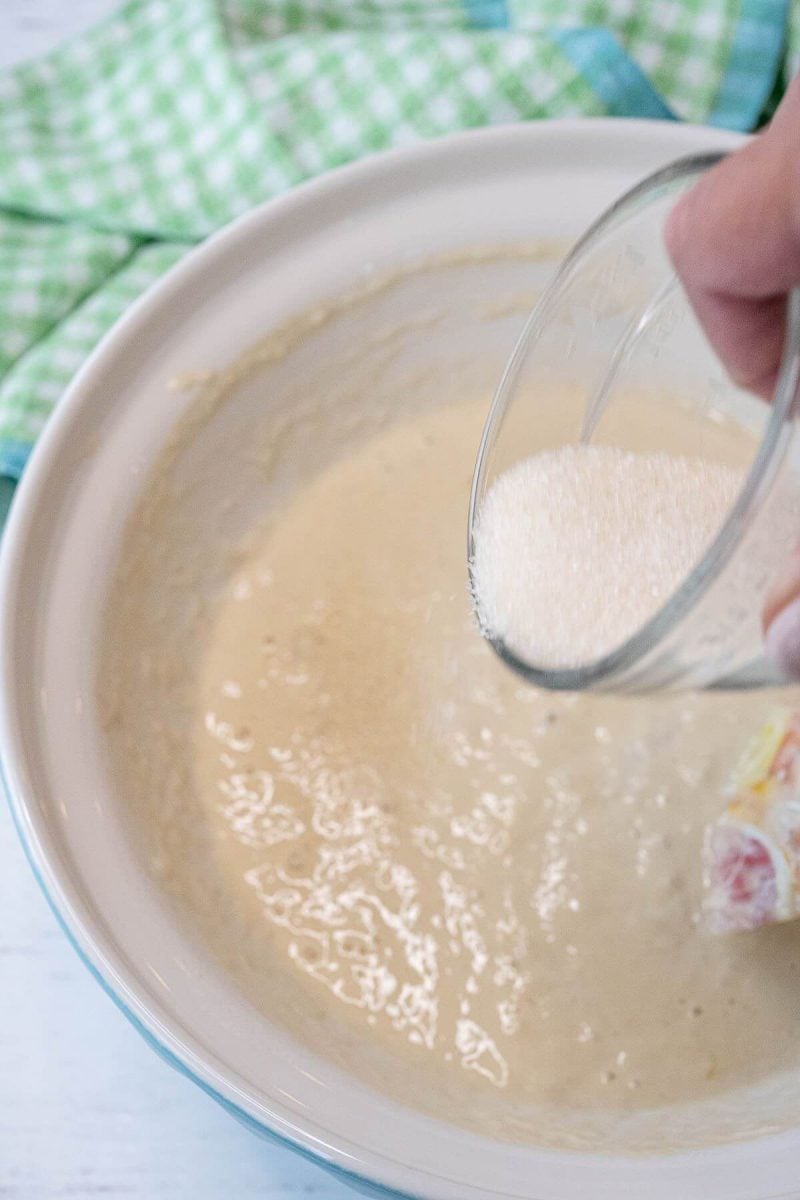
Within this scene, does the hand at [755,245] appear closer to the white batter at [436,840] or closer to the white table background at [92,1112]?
the white batter at [436,840]

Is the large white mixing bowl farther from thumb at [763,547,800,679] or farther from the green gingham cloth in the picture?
thumb at [763,547,800,679]

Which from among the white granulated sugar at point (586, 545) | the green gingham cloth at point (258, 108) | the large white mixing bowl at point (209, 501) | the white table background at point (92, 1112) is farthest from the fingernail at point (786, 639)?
the green gingham cloth at point (258, 108)

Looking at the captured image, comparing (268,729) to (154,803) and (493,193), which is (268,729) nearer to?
(154,803)

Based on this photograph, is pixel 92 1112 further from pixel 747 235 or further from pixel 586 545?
pixel 747 235

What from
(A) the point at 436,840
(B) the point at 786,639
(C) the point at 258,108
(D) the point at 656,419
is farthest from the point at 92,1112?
(C) the point at 258,108

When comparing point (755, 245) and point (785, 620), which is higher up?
point (755, 245)

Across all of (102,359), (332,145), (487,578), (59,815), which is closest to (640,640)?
(487,578)
